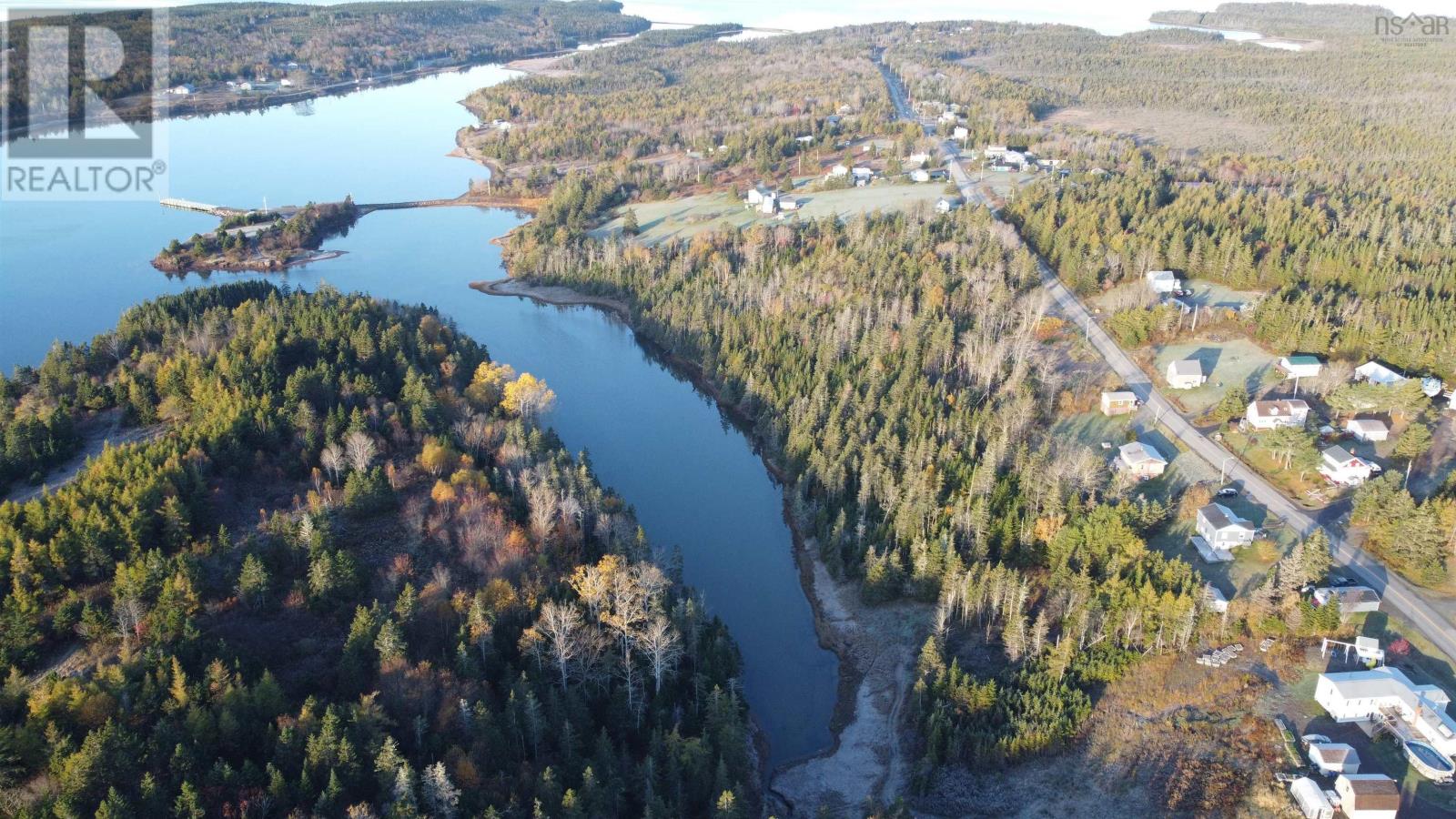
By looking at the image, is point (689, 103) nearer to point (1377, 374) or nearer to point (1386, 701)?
point (1377, 374)

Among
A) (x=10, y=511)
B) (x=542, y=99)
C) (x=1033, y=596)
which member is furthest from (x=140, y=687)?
(x=542, y=99)

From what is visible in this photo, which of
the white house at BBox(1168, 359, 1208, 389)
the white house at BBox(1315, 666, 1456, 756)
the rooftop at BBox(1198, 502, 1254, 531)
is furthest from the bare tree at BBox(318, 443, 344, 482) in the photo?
the white house at BBox(1168, 359, 1208, 389)

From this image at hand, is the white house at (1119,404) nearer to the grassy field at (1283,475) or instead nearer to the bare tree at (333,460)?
the grassy field at (1283,475)

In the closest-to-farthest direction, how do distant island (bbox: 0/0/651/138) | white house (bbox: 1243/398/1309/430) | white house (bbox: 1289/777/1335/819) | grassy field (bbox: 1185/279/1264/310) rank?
white house (bbox: 1289/777/1335/819) < white house (bbox: 1243/398/1309/430) < grassy field (bbox: 1185/279/1264/310) < distant island (bbox: 0/0/651/138)

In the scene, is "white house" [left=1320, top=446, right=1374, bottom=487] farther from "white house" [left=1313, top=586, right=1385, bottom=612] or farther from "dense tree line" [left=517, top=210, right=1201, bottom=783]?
"white house" [left=1313, top=586, right=1385, bottom=612]

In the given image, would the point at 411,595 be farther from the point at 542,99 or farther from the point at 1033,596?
the point at 542,99

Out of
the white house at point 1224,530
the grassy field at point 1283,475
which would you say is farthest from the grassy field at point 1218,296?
the white house at point 1224,530

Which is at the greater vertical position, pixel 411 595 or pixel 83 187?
pixel 83 187

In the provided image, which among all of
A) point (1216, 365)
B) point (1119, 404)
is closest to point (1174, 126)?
point (1216, 365)
